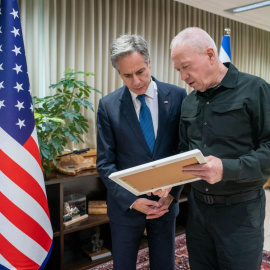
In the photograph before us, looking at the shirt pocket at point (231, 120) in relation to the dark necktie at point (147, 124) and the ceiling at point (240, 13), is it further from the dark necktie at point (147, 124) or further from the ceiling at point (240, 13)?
the ceiling at point (240, 13)

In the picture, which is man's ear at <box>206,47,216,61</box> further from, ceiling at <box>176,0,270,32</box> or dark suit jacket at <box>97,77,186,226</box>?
ceiling at <box>176,0,270,32</box>

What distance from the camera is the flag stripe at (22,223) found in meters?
1.79

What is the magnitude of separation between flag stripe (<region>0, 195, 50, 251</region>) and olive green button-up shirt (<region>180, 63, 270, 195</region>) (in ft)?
3.60

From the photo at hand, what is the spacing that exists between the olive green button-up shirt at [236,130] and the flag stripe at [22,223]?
110 centimetres

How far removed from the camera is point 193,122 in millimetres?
1371

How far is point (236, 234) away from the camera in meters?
1.25

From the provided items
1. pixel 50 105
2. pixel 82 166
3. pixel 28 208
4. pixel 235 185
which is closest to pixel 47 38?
pixel 50 105

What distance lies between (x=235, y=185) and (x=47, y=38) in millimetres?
2226

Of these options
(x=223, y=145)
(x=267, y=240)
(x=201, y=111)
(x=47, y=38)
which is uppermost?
(x=47, y=38)

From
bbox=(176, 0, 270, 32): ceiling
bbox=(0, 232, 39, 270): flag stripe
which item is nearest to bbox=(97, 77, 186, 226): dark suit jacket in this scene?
bbox=(0, 232, 39, 270): flag stripe

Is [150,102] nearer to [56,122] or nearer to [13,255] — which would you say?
[56,122]

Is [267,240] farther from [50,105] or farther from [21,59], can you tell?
[21,59]

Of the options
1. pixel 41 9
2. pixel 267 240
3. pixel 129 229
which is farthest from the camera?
pixel 267 240

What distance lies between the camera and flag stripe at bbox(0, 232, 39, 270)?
5.89ft
